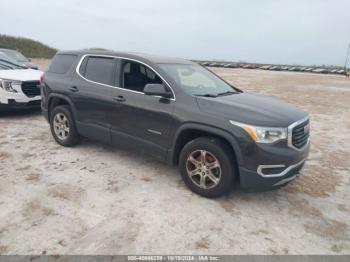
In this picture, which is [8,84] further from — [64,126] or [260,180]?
[260,180]

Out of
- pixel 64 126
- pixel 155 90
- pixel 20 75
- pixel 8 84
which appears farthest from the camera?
pixel 20 75

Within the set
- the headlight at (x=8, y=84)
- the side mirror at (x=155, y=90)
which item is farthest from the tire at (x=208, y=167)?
the headlight at (x=8, y=84)

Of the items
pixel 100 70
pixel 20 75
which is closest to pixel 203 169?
pixel 100 70

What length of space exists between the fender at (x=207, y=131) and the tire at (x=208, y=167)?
0.42 feet

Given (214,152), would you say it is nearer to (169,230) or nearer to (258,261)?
(169,230)

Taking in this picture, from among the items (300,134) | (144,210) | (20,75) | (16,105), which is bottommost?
(144,210)

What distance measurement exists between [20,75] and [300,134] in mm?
6851

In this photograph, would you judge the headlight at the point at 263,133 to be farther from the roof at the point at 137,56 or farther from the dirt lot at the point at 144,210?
the roof at the point at 137,56

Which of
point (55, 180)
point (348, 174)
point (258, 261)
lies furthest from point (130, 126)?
point (348, 174)

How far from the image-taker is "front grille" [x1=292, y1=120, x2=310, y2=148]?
141 inches

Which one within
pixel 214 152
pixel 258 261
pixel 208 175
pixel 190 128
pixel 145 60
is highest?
pixel 145 60

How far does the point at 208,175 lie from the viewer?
3723 millimetres

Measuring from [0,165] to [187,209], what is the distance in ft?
10.2

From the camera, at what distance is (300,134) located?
3707 millimetres
